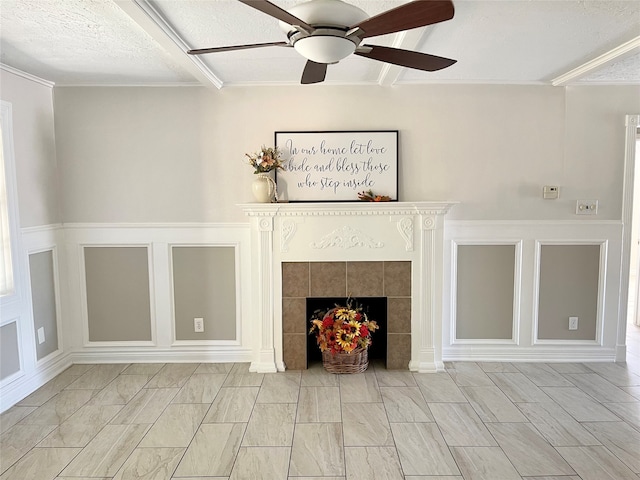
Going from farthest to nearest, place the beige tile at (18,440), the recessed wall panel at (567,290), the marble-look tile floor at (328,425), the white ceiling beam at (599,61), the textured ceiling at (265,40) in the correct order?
the recessed wall panel at (567,290), the white ceiling beam at (599,61), the beige tile at (18,440), the marble-look tile floor at (328,425), the textured ceiling at (265,40)

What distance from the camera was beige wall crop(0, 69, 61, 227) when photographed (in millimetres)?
3201

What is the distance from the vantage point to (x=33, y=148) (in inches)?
133

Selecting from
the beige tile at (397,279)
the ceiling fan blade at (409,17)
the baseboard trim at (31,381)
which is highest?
the ceiling fan blade at (409,17)

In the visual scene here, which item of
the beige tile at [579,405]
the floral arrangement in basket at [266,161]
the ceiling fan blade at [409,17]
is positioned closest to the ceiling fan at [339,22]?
the ceiling fan blade at [409,17]

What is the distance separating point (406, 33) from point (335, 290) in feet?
6.49

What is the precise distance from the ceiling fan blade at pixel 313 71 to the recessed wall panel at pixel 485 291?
81.7 inches

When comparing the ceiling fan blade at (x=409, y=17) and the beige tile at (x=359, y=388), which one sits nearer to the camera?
the ceiling fan blade at (x=409, y=17)

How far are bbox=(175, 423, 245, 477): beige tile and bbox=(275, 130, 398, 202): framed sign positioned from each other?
183 cm

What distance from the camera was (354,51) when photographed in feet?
6.19

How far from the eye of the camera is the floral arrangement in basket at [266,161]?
137 inches

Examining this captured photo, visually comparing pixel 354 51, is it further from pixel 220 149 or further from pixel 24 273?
pixel 24 273

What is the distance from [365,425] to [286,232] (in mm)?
1554

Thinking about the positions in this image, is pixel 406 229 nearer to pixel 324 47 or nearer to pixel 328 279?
pixel 328 279

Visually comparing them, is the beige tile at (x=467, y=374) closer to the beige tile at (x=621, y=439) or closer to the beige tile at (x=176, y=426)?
the beige tile at (x=621, y=439)
